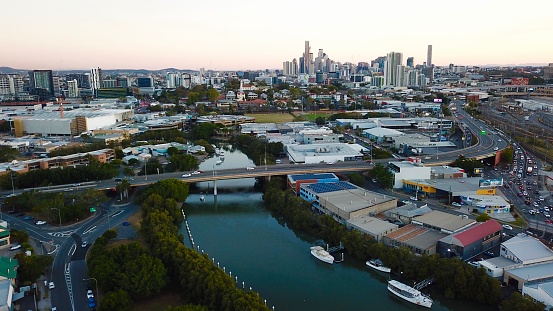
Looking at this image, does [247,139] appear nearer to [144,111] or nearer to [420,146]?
[420,146]

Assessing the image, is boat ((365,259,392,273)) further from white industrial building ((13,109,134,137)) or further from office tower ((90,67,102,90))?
office tower ((90,67,102,90))

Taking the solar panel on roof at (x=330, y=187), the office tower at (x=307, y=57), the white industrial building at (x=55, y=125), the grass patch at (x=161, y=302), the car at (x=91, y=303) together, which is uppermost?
the office tower at (x=307, y=57)

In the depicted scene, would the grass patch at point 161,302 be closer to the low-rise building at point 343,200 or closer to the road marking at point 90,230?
the road marking at point 90,230

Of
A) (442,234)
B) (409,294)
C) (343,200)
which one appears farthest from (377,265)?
(343,200)

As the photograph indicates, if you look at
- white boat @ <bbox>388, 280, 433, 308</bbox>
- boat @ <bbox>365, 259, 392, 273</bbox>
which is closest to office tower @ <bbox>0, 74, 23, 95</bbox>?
boat @ <bbox>365, 259, 392, 273</bbox>

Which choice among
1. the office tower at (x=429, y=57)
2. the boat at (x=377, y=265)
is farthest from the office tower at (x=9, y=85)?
the office tower at (x=429, y=57)

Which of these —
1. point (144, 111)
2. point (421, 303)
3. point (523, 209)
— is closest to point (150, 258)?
point (421, 303)

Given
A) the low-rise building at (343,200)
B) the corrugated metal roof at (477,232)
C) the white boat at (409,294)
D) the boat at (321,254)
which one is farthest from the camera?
the low-rise building at (343,200)
